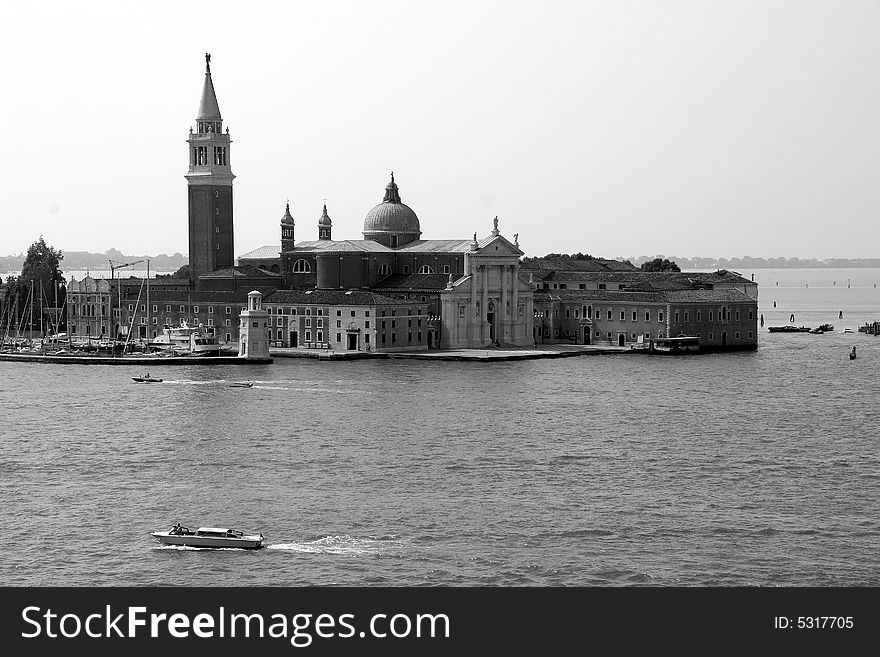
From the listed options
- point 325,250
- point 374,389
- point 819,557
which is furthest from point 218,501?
point 325,250

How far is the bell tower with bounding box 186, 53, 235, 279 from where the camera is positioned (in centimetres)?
9200

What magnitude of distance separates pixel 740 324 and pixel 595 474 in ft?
169

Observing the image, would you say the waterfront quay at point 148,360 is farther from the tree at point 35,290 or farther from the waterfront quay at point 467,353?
the tree at point 35,290

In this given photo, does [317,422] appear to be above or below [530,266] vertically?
below

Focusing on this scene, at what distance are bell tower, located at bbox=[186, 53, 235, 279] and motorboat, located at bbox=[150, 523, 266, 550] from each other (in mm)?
62947

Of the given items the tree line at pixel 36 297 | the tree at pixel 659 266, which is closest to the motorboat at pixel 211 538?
the tree line at pixel 36 297

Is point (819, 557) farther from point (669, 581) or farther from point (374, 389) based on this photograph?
point (374, 389)

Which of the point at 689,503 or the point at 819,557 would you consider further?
the point at 689,503

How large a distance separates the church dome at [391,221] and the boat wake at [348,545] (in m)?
62.0

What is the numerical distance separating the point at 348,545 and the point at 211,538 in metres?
2.57

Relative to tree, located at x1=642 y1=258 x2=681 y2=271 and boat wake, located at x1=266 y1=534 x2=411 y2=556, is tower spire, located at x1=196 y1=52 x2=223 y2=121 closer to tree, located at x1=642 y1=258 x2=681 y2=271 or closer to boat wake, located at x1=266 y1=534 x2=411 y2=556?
tree, located at x1=642 y1=258 x2=681 y2=271

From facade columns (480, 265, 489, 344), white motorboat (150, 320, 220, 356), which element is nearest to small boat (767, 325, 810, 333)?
facade columns (480, 265, 489, 344)

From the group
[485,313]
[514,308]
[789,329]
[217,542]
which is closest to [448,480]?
[217,542]

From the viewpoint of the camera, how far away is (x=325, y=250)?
88562 mm
